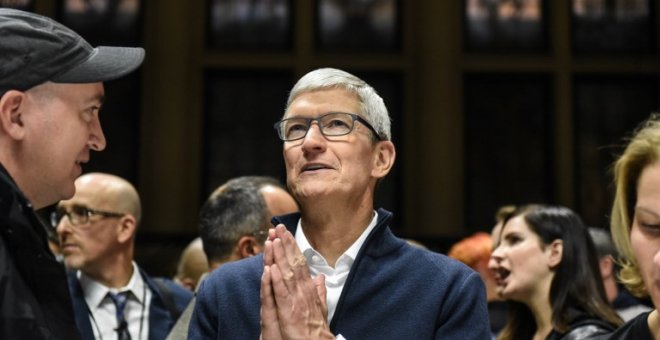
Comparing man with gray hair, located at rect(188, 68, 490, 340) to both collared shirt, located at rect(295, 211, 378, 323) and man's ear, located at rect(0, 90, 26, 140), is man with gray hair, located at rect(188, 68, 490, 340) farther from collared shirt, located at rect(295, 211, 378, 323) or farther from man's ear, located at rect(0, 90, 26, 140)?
man's ear, located at rect(0, 90, 26, 140)

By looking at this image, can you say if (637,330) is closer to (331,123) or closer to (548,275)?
(331,123)

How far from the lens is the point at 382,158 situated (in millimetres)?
2471

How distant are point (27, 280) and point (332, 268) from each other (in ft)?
2.62

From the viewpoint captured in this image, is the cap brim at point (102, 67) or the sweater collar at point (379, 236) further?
the sweater collar at point (379, 236)

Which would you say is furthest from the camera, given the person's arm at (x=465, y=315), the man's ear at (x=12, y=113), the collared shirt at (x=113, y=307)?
the collared shirt at (x=113, y=307)

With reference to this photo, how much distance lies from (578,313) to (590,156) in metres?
5.47

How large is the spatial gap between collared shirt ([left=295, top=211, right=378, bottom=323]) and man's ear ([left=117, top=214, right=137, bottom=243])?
Answer: 69.3 inches

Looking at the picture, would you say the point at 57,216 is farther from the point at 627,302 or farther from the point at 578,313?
the point at 627,302

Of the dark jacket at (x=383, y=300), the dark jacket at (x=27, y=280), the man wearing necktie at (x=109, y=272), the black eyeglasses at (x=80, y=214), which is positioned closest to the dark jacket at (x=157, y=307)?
the man wearing necktie at (x=109, y=272)

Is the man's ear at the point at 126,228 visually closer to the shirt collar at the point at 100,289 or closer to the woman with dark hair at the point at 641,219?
the shirt collar at the point at 100,289

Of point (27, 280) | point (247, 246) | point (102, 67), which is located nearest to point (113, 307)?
point (247, 246)

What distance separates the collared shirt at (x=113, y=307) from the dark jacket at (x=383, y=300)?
55.5 inches

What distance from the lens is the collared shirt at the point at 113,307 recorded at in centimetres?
366

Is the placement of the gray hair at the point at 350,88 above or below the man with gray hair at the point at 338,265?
above
